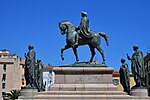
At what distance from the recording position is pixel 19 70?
7031 centimetres

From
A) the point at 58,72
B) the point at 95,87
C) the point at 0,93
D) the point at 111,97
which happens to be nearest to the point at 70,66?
the point at 58,72

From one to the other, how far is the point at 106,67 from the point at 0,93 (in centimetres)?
4870

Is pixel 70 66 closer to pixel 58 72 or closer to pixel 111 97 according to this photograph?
pixel 58 72

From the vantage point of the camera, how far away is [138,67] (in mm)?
21469

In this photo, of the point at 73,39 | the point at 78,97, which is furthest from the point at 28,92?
the point at 73,39

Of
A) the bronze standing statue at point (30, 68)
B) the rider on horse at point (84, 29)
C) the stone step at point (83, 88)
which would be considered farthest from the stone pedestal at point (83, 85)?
the rider on horse at point (84, 29)

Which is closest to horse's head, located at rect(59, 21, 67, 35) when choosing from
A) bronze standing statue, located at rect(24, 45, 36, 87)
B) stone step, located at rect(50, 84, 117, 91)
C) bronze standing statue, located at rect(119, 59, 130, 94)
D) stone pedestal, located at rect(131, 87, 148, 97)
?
bronze standing statue, located at rect(24, 45, 36, 87)

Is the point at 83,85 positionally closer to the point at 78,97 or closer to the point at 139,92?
the point at 78,97

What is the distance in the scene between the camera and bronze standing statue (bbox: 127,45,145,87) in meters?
21.2

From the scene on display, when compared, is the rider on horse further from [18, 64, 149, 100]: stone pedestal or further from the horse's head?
[18, 64, 149, 100]: stone pedestal

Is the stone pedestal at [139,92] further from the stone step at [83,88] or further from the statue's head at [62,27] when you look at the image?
the statue's head at [62,27]

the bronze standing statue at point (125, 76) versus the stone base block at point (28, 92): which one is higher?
the bronze standing statue at point (125, 76)

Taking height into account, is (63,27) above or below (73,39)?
above

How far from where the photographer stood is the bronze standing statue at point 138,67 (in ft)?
69.6
